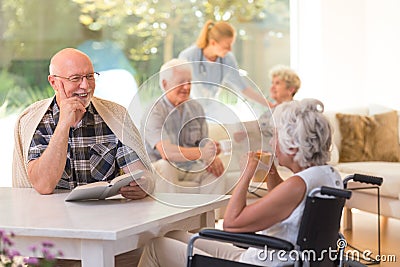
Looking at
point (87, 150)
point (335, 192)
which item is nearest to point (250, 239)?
point (335, 192)

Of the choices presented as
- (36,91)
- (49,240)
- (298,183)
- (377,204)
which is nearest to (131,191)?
(49,240)

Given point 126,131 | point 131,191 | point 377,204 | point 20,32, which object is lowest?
point 377,204

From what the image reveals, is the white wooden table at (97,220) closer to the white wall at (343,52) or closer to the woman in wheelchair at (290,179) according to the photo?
the woman in wheelchair at (290,179)

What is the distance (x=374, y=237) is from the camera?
576 cm

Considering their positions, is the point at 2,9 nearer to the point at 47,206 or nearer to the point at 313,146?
the point at 47,206

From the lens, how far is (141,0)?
7.52 metres

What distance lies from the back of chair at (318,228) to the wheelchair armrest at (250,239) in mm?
69

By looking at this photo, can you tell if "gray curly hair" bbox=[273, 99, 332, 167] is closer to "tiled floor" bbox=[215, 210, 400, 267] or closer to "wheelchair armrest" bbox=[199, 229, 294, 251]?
"wheelchair armrest" bbox=[199, 229, 294, 251]

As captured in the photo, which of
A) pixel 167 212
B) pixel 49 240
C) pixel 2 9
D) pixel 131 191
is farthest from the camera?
pixel 2 9

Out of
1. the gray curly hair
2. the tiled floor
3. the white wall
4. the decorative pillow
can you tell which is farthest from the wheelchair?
the white wall

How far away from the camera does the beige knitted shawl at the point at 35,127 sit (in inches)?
134

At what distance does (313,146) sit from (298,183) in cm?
14

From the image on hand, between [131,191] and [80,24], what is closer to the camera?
[131,191]

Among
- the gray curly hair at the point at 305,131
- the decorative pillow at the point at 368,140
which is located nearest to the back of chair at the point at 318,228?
the gray curly hair at the point at 305,131
